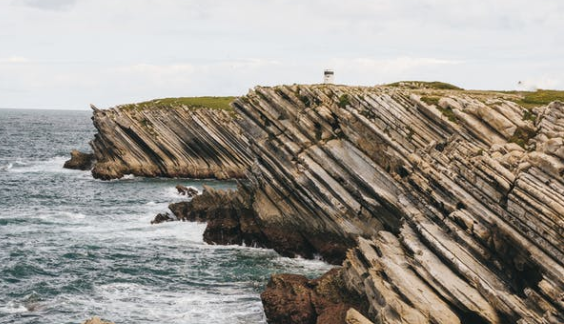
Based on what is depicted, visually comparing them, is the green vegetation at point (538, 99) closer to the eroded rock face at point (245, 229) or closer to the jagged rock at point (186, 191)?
the eroded rock face at point (245, 229)

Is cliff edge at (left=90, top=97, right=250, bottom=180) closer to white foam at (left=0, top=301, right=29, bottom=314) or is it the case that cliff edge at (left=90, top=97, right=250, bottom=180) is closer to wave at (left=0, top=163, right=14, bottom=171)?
wave at (left=0, top=163, right=14, bottom=171)

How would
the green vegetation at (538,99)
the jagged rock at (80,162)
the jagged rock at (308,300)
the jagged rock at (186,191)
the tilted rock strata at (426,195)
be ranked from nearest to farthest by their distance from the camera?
the tilted rock strata at (426,195)
the jagged rock at (308,300)
the green vegetation at (538,99)
the jagged rock at (186,191)
the jagged rock at (80,162)

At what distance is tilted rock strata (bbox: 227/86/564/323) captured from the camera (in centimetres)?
2953

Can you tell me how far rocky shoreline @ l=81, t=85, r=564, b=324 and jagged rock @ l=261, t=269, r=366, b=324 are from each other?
76 mm

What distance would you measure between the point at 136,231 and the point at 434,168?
109 ft

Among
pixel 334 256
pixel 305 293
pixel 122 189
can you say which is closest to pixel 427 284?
pixel 305 293

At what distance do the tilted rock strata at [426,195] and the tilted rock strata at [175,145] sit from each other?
41.2 metres

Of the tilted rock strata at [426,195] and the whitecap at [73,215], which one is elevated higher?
the tilted rock strata at [426,195]

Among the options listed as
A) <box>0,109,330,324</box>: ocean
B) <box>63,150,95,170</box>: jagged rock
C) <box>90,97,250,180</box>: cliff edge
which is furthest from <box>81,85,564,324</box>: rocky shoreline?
<box>63,150,95,170</box>: jagged rock

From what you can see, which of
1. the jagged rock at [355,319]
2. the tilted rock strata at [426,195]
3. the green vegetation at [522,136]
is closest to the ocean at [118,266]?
the tilted rock strata at [426,195]

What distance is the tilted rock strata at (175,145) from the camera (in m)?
94.2

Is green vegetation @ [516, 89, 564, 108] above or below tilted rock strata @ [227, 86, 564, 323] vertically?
above

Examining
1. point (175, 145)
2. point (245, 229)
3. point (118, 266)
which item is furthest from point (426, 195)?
point (175, 145)

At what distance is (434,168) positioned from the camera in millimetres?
36875
